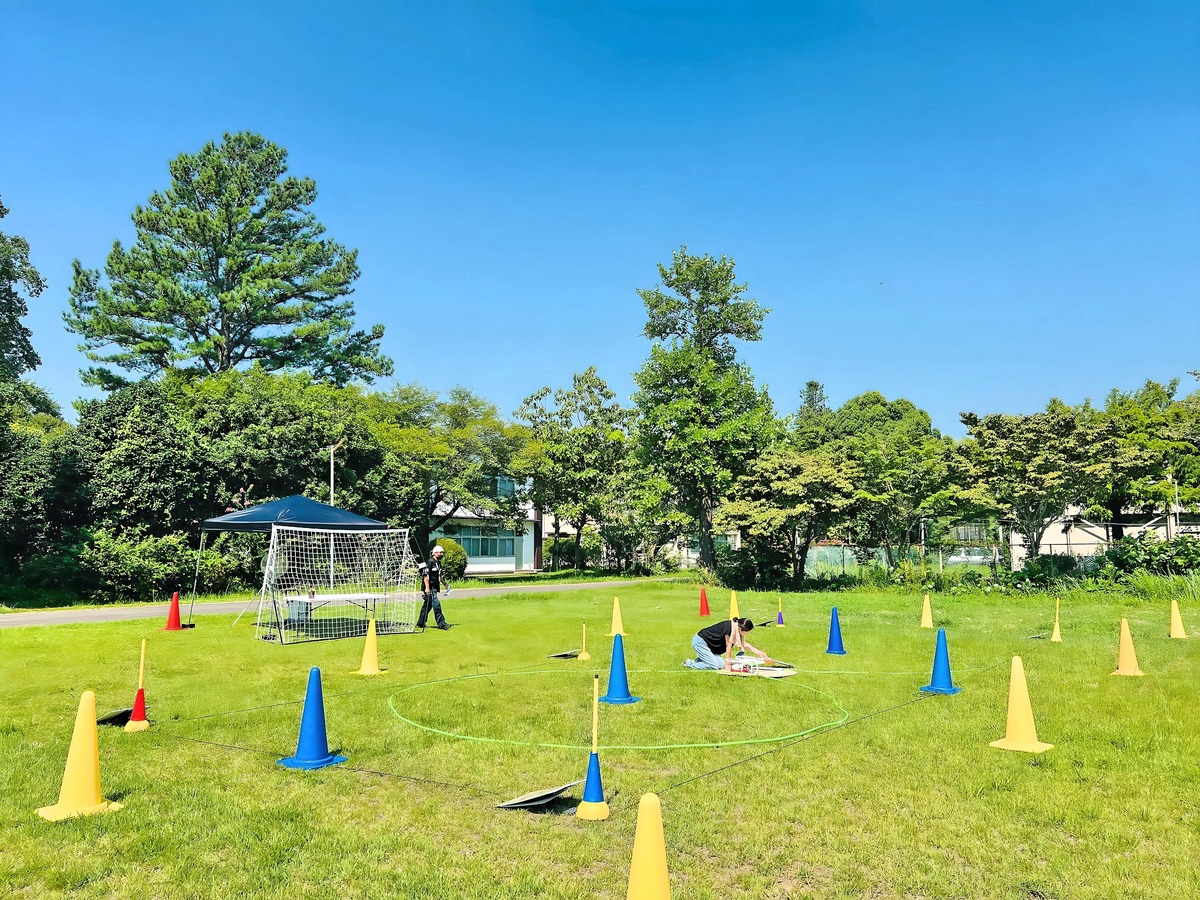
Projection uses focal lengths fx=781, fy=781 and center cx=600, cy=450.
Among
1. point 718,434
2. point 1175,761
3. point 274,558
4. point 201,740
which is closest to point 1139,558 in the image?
point 718,434

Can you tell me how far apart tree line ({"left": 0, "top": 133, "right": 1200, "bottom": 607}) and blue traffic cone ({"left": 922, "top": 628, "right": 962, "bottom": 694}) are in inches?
655

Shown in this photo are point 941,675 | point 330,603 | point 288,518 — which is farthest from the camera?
point 330,603

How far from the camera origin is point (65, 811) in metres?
5.08

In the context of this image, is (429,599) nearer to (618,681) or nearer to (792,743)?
(618,681)

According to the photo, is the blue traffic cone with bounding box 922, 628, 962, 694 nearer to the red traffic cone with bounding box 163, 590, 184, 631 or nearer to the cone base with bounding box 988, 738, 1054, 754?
the cone base with bounding box 988, 738, 1054, 754

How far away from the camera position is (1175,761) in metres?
6.22

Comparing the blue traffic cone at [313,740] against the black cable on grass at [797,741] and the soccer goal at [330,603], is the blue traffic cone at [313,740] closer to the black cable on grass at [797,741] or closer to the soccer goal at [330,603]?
the black cable on grass at [797,741]

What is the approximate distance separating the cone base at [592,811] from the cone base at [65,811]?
3.10 metres

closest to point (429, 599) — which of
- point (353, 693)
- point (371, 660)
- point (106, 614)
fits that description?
point (371, 660)

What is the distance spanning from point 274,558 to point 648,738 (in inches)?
419

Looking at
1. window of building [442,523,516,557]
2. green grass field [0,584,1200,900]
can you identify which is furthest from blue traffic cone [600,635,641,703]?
window of building [442,523,516,557]

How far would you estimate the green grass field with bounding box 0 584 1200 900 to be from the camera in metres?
4.27

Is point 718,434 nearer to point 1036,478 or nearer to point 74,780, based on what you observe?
point 1036,478

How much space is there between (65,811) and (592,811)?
135 inches
